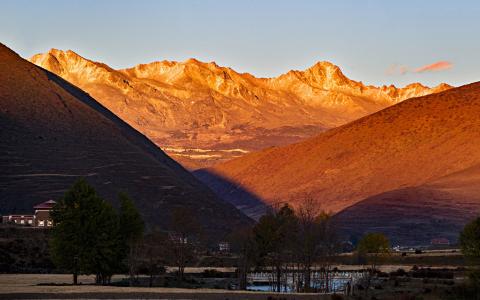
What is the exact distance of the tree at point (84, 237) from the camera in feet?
274

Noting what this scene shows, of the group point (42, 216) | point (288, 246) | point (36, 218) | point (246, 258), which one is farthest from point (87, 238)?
point (36, 218)

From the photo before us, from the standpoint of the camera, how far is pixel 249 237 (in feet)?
326

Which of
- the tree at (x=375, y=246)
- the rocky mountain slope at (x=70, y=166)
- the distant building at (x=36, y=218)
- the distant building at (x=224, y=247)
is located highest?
the rocky mountain slope at (x=70, y=166)

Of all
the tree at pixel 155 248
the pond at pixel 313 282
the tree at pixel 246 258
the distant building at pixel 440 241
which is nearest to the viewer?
the tree at pixel 246 258

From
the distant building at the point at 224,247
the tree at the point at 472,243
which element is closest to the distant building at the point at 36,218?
the distant building at the point at 224,247

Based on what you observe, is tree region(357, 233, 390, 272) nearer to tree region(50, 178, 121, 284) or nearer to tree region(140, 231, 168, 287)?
tree region(140, 231, 168, 287)

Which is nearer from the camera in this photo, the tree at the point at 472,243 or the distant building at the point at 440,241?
the tree at the point at 472,243

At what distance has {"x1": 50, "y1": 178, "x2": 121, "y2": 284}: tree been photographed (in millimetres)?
83500

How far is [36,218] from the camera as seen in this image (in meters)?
137

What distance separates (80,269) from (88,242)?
231cm

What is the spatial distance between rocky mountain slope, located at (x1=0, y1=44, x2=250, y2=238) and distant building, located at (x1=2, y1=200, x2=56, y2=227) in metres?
12.0

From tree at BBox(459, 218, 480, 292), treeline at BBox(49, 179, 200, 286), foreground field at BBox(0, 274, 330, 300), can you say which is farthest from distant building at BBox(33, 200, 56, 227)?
tree at BBox(459, 218, 480, 292)

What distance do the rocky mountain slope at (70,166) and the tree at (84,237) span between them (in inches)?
2761

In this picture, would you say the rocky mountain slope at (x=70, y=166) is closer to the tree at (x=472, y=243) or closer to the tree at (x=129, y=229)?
the tree at (x=129, y=229)
